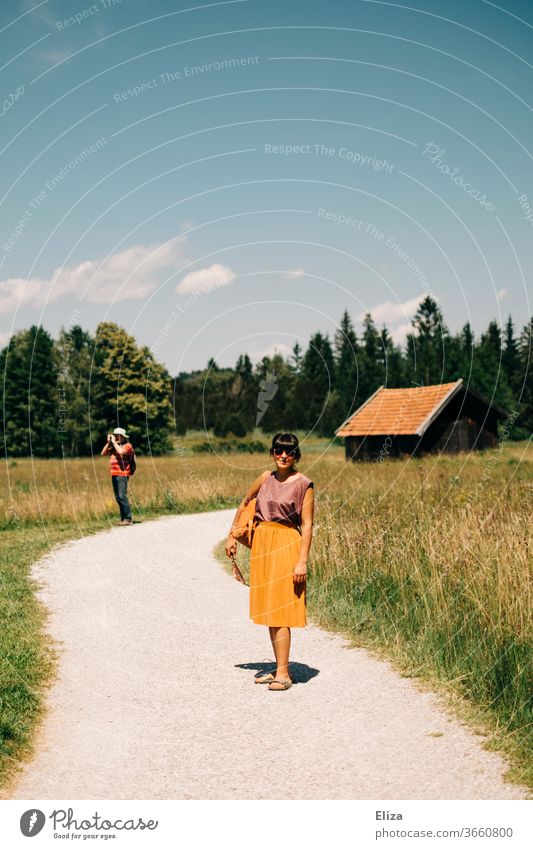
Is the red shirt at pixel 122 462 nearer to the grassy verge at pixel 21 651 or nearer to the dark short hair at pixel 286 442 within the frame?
the grassy verge at pixel 21 651

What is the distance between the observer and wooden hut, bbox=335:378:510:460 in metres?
36.3

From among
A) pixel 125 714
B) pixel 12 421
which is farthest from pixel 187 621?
pixel 12 421

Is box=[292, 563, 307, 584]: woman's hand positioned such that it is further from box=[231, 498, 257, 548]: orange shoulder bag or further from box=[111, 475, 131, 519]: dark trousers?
box=[111, 475, 131, 519]: dark trousers

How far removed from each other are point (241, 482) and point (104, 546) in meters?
9.96

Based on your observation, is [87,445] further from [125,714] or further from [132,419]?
[125,714]

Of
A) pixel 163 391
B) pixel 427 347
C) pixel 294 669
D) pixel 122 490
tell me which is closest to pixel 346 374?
pixel 427 347

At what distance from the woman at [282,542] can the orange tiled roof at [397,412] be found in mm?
28678

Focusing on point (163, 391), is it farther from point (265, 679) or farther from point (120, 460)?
point (265, 679)

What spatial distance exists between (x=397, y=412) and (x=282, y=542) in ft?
110

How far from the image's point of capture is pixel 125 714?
18.3 ft

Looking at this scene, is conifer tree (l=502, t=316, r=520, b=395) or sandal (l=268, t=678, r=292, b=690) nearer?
sandal (l=268, t=678, r=292, b=690)

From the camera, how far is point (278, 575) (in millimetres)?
5859

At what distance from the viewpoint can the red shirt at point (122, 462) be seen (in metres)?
16.2

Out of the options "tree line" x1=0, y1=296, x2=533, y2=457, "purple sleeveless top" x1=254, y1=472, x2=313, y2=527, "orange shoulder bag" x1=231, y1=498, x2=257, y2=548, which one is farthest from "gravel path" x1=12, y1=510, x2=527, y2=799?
"tree line" x1=0, y1=296, x2=533, y2=457
